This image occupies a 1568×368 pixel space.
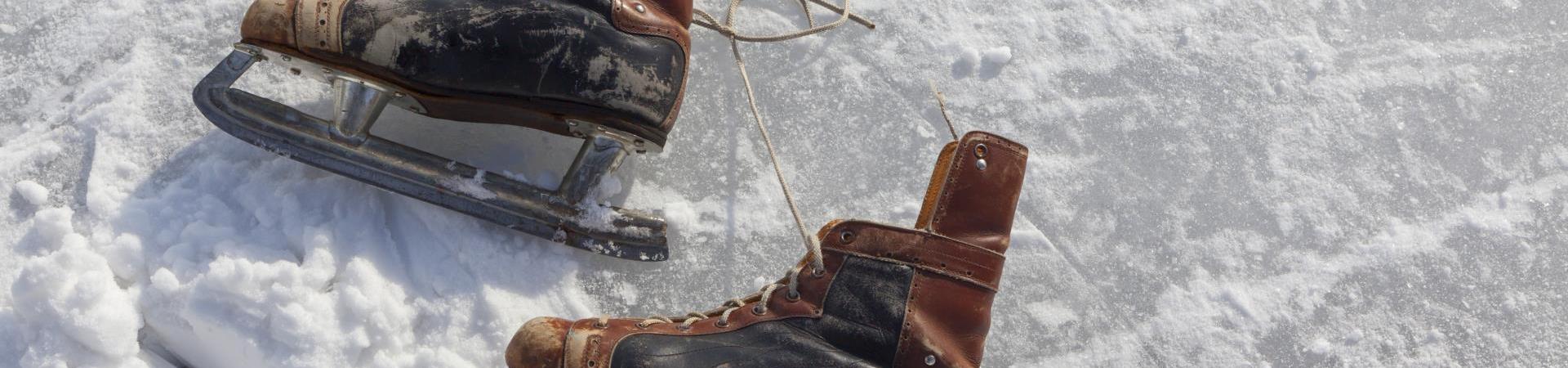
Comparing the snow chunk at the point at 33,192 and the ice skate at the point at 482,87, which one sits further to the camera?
the snow chunk at the point at 33,192

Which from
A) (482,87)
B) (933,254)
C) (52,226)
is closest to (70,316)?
(52,226)

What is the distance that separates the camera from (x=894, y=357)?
1834 millimetres

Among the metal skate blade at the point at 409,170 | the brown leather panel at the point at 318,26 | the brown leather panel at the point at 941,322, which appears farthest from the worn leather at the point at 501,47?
the brown leather panel at the point at 941,322

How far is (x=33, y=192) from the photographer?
203 centimetres

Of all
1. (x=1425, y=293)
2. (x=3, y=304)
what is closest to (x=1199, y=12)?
(x=1425, y=293)

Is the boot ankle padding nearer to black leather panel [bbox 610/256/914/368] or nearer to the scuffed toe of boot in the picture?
black leather panel [bbox 610/256/914/368]

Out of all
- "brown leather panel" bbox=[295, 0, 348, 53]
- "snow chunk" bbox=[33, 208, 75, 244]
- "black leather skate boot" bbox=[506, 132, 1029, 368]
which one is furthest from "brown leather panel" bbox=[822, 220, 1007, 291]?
"snow chunk" bbox=[33, 208, 75, 244]

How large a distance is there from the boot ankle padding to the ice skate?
1.81 ft

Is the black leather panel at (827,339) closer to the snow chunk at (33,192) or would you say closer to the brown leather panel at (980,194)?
the brown leather panel at (980,194)

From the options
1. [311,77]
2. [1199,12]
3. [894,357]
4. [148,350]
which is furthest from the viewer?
[1199,12]

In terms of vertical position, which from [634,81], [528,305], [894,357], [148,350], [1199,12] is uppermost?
[1199,12]

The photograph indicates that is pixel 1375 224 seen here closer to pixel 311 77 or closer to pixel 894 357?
pixel 894 357

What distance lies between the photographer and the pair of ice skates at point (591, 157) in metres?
1.85

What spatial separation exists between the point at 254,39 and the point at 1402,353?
236cm
